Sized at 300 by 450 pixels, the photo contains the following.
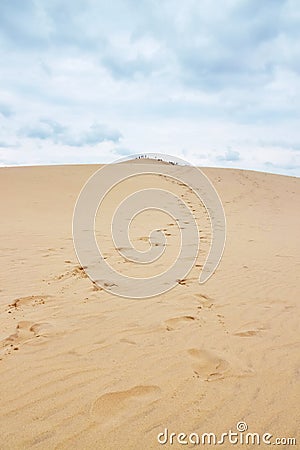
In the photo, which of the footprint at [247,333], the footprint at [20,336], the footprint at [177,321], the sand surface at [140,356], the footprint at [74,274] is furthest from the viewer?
the footprint at [74,274]

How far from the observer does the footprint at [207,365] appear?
2.53 meters

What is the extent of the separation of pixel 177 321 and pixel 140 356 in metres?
0.84

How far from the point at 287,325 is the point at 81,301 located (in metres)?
2.37

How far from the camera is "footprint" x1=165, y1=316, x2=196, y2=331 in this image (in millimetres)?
3422

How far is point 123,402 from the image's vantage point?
2.21 meters

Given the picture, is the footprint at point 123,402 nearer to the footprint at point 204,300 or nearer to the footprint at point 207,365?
the footprint at point 207,365

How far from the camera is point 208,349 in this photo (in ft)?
9.64

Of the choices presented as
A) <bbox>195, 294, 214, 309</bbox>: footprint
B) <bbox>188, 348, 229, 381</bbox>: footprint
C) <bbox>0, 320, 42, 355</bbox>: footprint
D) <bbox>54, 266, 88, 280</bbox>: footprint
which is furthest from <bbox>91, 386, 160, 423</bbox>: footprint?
<bbox>54, 266, 88, 280</bbox>: footprint

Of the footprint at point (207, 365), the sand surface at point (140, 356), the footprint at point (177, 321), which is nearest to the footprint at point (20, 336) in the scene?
the sand surface at point (140, 356)

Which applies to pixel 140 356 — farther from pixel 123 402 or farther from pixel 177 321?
pixel 177 321

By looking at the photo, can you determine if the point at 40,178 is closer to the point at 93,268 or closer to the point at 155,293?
the point at 93,268

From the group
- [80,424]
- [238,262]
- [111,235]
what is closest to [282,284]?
[238,262]

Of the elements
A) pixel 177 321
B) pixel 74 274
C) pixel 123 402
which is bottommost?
pixel 123 402

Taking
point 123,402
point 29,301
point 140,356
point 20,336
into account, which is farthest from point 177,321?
point 29,301
